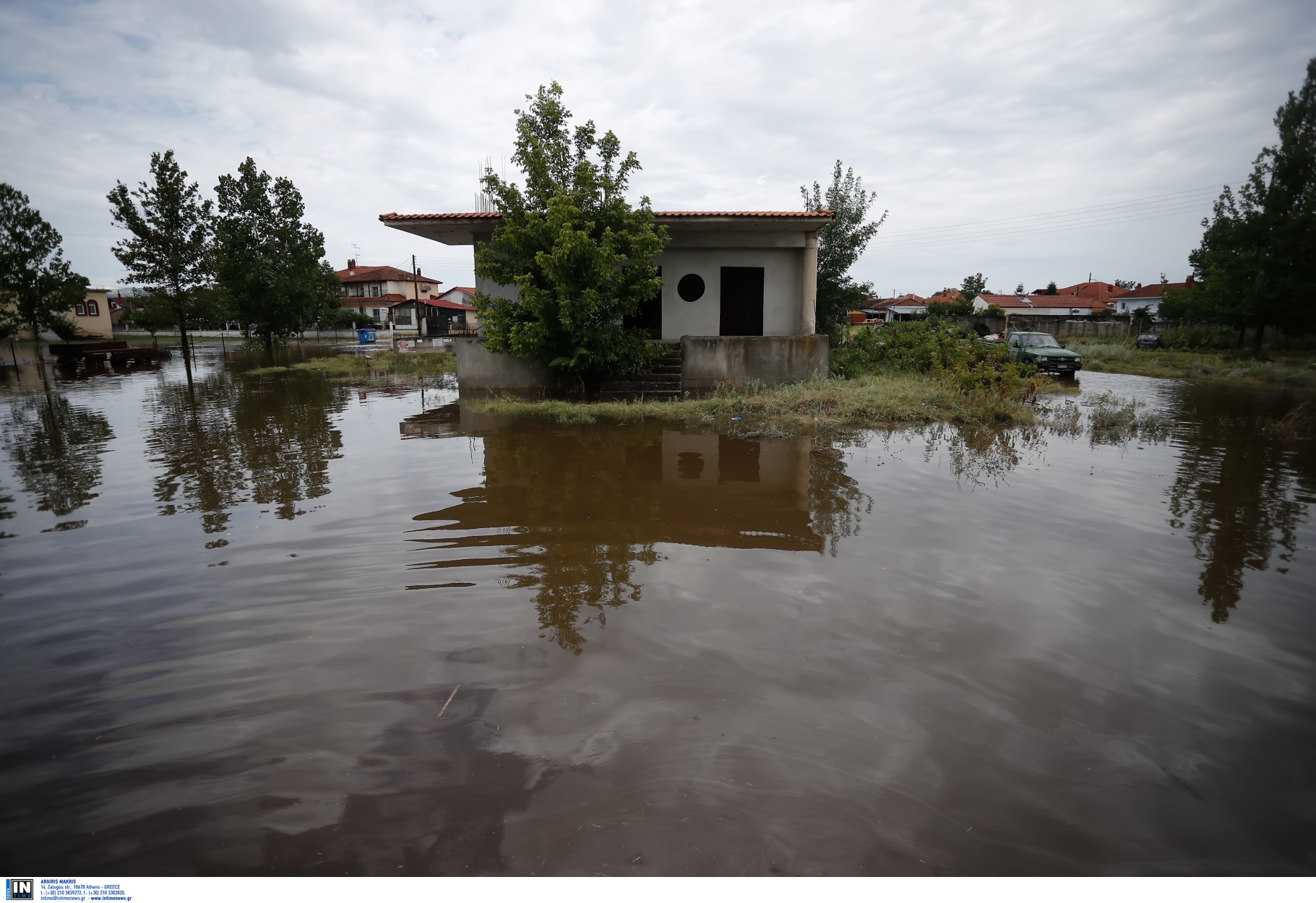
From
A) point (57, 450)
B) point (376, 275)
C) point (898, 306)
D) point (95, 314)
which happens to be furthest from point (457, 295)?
point (57, 450)

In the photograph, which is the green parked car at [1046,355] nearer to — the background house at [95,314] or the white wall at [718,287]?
the white wall at [718,287]

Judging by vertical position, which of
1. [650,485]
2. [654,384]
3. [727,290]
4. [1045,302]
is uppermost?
[1045,302]

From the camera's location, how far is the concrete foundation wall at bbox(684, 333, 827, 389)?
1541 cm

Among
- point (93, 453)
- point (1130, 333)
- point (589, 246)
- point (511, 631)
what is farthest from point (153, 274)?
point (1130, 333)

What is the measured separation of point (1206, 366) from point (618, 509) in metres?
24.7

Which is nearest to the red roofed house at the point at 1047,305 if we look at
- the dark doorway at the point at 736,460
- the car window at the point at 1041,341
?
the car window at the point at 1041,341

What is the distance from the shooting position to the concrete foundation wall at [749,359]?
Result: 15.4 meters

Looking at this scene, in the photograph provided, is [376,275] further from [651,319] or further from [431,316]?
[651,319]

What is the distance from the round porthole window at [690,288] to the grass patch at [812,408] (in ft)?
12.7

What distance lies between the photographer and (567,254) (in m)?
12.4

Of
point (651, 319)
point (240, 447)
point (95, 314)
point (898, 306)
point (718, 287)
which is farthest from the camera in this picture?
point (898, 306)

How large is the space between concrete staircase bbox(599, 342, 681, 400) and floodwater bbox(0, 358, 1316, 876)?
7131 millimetres

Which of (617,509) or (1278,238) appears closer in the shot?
(617,509)

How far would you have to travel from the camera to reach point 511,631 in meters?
4.25
